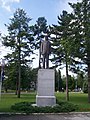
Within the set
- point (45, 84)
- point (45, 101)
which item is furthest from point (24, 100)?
point (45, 101)

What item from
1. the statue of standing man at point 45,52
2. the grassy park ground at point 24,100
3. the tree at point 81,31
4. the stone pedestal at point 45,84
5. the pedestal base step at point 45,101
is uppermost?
the tree at point 81,31

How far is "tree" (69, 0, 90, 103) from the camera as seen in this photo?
27970 millimetres

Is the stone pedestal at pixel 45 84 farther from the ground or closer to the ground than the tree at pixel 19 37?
closer to the ground

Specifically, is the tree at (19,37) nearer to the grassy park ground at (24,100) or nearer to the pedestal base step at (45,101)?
the grassy park ground at (24,100)

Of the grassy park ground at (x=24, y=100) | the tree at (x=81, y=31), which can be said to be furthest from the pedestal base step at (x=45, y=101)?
the tree at (x=81, y=31)

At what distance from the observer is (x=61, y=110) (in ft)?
55.2

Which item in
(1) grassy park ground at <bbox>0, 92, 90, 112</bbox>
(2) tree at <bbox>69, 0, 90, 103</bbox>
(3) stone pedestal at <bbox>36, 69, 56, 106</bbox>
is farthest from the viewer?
(2) tree at <bbox>69, 0, 90, 103</bbox>

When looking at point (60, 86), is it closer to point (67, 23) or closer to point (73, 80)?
point (73, 80)

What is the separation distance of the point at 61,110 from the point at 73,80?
9392cm

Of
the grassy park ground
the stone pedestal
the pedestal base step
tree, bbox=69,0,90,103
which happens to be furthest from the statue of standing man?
tree, bbox=69,0,90,103

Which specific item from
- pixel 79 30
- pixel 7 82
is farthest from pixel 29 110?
pixel 7 82

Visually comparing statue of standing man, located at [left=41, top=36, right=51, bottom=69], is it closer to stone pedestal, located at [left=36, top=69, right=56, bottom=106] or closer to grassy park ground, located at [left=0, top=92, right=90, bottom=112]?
stone pedestal, located at [left=36, top=69, right=56, bottom=106]

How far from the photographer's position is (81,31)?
2886 cm

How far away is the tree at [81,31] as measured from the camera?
27970 mm
